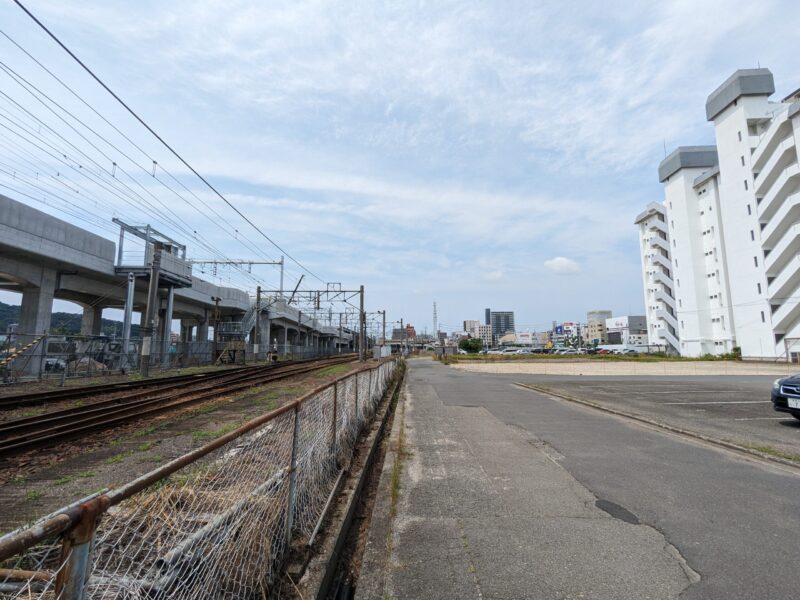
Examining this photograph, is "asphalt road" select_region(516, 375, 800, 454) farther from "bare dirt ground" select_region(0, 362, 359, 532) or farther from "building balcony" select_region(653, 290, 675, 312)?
"building balcony" select_region(653, 290, 675, 312)

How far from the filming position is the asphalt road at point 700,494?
3342mm

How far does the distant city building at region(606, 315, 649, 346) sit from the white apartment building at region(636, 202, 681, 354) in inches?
2222

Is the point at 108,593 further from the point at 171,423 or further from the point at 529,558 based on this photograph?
the point at 171,423

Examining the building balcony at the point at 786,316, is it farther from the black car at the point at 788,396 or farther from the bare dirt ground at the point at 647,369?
the black car at the point at 788,396

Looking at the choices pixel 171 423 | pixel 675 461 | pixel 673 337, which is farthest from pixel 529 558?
pixel 673 337

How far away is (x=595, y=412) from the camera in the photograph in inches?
452

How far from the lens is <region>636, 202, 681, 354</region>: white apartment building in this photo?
67.6 meters

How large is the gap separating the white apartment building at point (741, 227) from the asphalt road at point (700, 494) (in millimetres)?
46536

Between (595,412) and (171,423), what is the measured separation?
10.8m

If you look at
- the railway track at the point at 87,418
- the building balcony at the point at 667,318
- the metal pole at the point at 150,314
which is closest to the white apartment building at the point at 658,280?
the building balcony at the point at 667,318

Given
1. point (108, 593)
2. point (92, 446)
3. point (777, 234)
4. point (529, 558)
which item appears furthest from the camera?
point (777, 234)

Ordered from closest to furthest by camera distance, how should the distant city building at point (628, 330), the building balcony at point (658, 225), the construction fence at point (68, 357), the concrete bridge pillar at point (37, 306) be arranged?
the construction fence at point (68, 357)
the concrete bridge pillar at point (37, 306)
the building balcony at point (658, 225)
the distant city building at point (628, 330)

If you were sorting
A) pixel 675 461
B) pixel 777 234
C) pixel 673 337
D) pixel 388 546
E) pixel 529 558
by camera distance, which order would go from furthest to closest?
pixel 673 337, pixel 777 234, pixel 675 461, pixel 388 546, pixel 529 558

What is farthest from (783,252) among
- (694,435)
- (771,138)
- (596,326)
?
(596,326)
